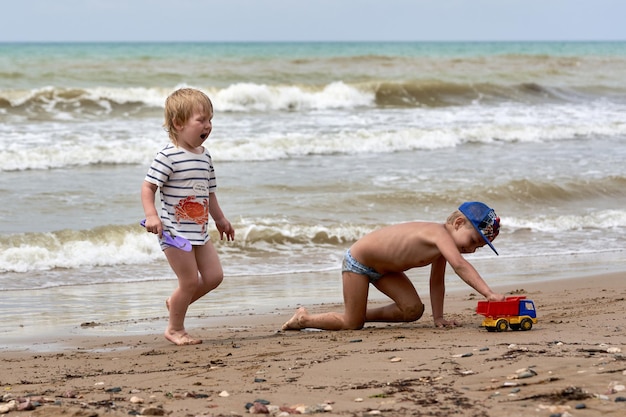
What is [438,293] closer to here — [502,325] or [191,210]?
[502,325]

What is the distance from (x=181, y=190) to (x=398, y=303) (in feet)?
4.74

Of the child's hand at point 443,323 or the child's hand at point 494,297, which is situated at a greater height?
the child's hand at point 494,297

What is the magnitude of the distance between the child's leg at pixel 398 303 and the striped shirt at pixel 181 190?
117cm

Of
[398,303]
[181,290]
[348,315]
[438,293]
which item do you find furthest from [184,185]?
[438,293]

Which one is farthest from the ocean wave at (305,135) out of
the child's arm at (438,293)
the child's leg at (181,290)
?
the child's arm at (438,293)

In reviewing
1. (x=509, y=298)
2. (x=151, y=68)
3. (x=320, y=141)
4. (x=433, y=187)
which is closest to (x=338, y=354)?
(x=509, y=298)

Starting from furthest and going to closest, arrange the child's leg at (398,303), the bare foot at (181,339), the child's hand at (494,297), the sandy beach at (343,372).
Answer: the child's leg at (398,303) < the bare foot at (181,339) < the child's hand at (494,297) < the sandy beach at (343,372)

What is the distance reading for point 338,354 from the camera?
174 inches

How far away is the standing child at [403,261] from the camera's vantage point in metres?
5.05

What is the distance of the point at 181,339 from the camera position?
511 cm

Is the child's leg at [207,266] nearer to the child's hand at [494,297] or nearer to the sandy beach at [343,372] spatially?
the sandy beach at [343,372]

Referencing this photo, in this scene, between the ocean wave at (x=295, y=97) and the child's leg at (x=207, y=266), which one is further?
the ocean wave at (x=295, y=97)

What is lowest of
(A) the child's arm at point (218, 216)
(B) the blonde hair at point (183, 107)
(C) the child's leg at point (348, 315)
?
(C) the child's leg at point (348, 315)

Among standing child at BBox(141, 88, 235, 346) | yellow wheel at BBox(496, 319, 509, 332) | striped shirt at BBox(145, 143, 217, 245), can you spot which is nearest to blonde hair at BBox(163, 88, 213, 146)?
standing child at BBox(141, 88, 235, 346)
